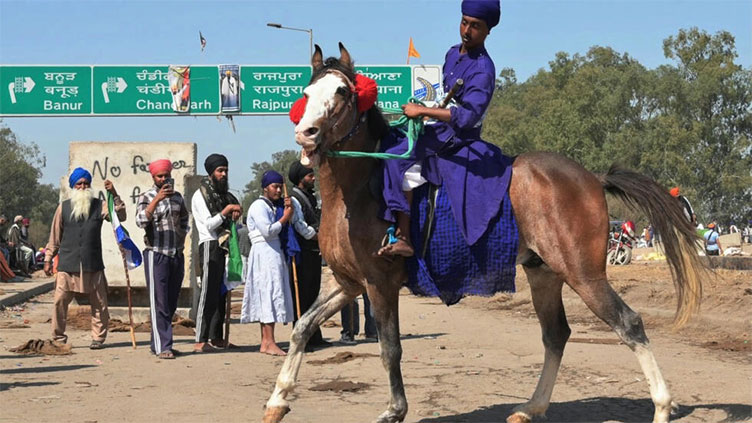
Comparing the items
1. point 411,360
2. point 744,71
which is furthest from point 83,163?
point 744,71

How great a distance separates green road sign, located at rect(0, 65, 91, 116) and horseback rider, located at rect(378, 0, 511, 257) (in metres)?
19.9

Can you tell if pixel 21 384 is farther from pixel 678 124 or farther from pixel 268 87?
pixel 678 124

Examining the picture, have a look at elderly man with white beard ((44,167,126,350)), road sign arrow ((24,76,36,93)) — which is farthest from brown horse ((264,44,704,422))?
road sign arrow ((24,76,36,93))

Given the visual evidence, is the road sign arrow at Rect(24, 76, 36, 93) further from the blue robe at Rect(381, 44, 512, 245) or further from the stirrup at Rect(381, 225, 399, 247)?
the stirrup at Rect(381, 225, 399, 247)

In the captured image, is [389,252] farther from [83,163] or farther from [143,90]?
[143,90]

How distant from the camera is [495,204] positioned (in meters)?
6.96

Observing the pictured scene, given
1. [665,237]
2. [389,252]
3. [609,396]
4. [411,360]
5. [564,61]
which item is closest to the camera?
[389,252]

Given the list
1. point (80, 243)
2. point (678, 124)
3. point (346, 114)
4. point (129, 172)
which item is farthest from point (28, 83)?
point (678, 124)

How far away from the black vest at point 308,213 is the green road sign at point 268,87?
13.4m

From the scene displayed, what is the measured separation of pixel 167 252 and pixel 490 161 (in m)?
5.54

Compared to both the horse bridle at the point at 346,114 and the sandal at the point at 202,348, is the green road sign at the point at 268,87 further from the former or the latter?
the horse bridle at the point at 346,114

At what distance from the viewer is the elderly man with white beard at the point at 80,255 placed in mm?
12156

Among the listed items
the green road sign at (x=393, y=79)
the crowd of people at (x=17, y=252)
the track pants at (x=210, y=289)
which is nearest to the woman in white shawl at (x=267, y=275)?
the track pants at (x=210, y=289)

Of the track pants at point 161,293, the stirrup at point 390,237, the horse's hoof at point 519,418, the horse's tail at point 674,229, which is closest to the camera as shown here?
the stirrup at point 390,237
